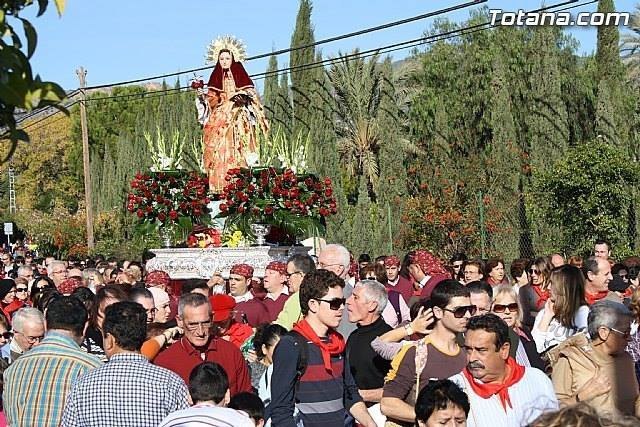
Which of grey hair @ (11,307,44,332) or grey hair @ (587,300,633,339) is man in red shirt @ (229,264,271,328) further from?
grey hair @ (587,300,633,339)

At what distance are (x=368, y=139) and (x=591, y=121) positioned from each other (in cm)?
1133

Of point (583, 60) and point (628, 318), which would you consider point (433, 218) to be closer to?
point (583, 60)

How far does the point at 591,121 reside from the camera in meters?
35.8

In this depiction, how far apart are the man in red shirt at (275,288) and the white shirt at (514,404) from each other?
16.3 ft

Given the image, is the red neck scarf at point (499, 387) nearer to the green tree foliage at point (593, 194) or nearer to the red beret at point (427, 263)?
the red beret at point (427, 263)

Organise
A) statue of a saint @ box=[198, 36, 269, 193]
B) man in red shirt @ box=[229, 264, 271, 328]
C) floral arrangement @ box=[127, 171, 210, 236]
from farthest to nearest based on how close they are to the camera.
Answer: statue of a saint @ box=[198, 36, 269, 193] → floral arrangement @ box=[127, 171, 210, 236] → man in red shirt @ box=[229, 264, 271, 328]

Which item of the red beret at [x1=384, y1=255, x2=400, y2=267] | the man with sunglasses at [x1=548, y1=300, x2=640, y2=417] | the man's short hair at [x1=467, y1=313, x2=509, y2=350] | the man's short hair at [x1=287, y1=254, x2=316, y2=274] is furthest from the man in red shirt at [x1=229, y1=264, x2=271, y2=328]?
the man's short hair at [x1=467, y1=313, x2=509, y2=350]

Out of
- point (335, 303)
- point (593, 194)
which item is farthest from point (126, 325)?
point (593, 194)

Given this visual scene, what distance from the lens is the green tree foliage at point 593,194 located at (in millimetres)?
22047

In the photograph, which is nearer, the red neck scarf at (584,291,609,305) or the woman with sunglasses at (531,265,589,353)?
the woman with sunglasses at (531,265,589,353)

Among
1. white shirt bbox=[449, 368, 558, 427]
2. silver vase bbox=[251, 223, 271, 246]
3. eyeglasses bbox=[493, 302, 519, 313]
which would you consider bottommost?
white shirt bbox=[449, 368, 558, 427]

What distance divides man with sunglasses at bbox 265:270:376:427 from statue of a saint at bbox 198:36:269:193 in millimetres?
12670

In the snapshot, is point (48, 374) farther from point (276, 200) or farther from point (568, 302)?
point (276, 200)

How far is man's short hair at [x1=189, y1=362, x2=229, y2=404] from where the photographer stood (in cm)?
539
